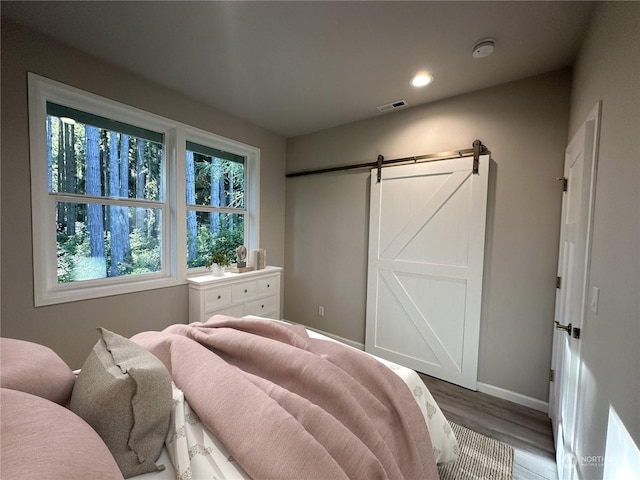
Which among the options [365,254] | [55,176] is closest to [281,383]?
[365,254]

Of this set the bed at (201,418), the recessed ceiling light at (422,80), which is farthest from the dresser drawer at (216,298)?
the recessed ceiling light at (422,80)

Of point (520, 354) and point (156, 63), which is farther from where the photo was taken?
point (520, 354)

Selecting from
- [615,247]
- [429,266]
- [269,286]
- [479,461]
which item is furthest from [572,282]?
[269,286]

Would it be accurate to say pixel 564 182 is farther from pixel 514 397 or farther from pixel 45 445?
pixel 45 445

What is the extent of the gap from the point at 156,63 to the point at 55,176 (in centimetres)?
116

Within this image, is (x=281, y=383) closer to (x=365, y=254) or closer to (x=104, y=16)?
(x=365, y=254)

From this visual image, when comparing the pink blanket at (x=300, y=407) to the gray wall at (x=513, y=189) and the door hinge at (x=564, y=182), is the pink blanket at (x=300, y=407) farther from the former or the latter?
the door hinge at (x=564, y=182)

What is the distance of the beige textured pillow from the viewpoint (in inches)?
31.1

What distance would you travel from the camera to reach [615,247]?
38.8 inches

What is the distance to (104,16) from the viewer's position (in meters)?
1.60

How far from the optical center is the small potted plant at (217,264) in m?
2.78

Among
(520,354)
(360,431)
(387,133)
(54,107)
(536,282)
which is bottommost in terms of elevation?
(520,354)

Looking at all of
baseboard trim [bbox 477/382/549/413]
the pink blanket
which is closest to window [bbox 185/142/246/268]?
the pink blanket

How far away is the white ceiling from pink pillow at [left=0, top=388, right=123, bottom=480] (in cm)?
197
